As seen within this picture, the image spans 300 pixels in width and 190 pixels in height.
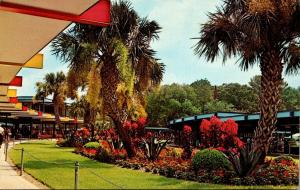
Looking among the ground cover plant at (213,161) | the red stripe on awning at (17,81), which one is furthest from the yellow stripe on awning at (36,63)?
the red stripe on awning at (17,81)

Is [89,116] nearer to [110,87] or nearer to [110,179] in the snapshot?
[110,87]

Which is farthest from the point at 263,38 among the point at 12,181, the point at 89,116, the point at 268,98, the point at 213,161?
the point at 89,116

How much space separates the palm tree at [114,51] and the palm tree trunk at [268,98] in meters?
5.93

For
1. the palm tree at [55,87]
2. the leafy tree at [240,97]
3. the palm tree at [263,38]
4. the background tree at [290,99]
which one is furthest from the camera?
the leafy tree at [240,97]

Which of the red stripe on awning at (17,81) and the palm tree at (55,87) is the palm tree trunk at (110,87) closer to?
the red stripe on awning at (17,81)

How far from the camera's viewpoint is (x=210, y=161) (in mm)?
11914

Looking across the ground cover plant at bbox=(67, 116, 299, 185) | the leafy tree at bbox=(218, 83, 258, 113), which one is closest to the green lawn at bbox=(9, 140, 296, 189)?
the ground cover plant at bbox=(67, 116, 299, 185)

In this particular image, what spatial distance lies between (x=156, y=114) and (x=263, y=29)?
5791 centimetres

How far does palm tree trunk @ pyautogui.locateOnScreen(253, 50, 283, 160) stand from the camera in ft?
44.8

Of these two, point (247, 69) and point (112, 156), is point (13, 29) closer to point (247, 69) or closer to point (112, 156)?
point (112, 156)

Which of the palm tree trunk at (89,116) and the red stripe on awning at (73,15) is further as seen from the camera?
the palm tree trunk at (89,116)

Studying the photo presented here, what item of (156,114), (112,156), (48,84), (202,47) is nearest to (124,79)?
(112,156)

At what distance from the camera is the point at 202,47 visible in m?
15.0

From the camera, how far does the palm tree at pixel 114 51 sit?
18.7 metres
